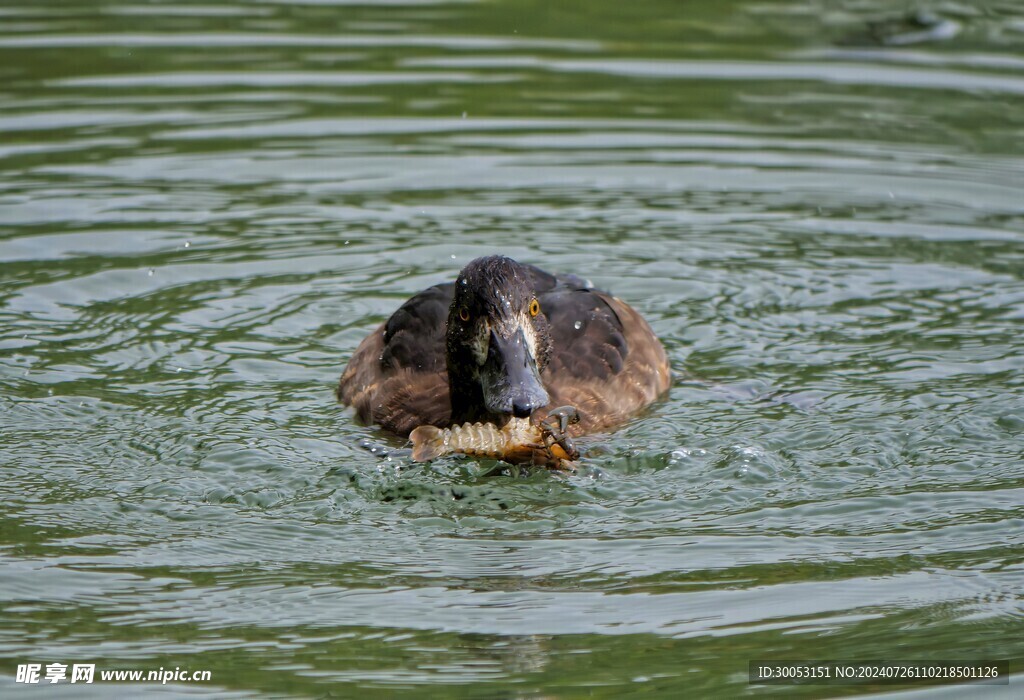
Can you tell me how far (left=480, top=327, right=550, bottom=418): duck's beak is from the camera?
23.3 ft

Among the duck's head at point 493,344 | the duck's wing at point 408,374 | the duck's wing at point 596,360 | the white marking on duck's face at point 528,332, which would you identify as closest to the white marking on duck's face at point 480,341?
the duck's head at point 493,344

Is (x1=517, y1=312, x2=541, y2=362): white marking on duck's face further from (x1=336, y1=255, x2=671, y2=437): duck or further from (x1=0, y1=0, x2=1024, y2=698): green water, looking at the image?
(x1=0, y1=0, x2=1024, y2=698): green water

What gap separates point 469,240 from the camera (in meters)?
10.6

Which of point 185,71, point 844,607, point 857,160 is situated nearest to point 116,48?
point 185,71

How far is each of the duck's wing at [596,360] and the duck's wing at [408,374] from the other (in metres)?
0.56

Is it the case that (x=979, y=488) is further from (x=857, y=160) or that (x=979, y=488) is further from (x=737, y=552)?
(x=857, y=160)

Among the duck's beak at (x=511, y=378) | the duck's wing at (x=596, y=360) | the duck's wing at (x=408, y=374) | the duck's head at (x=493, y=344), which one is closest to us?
the duck's beak at (x=511, y=378)

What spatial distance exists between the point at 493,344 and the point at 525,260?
304cm

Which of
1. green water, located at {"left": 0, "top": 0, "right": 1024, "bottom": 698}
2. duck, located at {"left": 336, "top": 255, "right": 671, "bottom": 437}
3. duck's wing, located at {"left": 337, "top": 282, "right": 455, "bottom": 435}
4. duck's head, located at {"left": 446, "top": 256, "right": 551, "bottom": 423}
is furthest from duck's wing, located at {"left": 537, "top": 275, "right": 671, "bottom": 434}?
duck's wing, located at {"left": 337, "top": 282, "right": 455, "bottom": 435}

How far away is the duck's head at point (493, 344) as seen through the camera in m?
7.20

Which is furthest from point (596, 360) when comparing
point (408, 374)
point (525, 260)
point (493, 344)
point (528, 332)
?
point (525, 260)

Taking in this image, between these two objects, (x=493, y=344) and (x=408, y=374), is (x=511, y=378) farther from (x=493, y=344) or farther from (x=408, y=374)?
(x=408, y=374)

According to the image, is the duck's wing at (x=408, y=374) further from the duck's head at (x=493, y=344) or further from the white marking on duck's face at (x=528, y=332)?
the white marking on duck's face at (x=528, y=332)

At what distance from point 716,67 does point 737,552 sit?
865 cm
